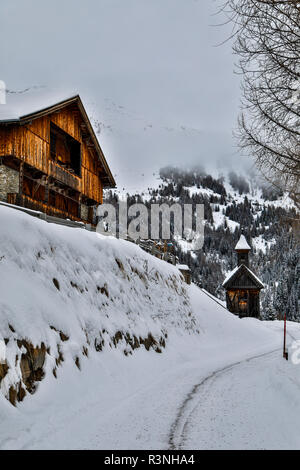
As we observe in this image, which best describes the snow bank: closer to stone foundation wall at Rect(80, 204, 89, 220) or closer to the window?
the window

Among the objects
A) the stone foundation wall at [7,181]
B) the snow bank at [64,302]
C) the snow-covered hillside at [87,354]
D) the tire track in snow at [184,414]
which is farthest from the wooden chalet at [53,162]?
the tire track in snow at [184,414]

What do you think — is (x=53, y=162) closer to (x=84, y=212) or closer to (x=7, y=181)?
(x=7, y=181)

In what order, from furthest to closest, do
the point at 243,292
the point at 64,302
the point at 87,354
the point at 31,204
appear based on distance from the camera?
the point at 243,292, the point at 31,204, the point at 64,302, the point at 87,354

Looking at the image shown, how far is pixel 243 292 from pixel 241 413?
37661 mm

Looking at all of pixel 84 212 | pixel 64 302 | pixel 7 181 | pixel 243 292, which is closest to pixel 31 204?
pixel 7 181

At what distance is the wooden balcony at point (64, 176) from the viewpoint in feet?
72.7

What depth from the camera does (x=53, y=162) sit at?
2222 cm

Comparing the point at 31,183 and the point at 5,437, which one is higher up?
the point at 31,183

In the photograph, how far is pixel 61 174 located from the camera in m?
23.0

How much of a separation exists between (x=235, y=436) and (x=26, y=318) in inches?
172

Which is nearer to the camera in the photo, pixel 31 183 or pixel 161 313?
pixel 161 313

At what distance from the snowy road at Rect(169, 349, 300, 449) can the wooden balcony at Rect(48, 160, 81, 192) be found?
16.0m
